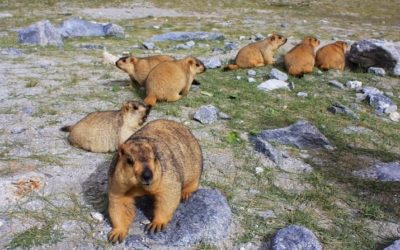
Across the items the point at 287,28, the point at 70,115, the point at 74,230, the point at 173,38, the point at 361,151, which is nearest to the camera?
the point at 74,230

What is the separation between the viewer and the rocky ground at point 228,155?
4586mm

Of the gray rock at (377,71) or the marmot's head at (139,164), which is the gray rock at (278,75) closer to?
the gray rock at (377,71)

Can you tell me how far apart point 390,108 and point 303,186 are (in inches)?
158

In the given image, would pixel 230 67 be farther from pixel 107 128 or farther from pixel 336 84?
pixel 107 128

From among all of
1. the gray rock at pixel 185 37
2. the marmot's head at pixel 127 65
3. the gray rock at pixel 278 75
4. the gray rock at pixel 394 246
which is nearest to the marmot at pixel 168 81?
the marmot's head at pixel 127 65

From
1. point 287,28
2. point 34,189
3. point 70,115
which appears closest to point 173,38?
point 287,28

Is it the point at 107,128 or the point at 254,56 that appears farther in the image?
the point at 254,56

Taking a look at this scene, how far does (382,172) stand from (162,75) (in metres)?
4.28

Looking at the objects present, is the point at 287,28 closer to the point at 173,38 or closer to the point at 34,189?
the point at 173,38

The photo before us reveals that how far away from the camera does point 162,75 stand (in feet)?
28.8

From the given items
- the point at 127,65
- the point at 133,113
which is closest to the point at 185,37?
the point at 127,65

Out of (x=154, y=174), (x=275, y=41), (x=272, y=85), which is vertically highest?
(x=154, y=174)

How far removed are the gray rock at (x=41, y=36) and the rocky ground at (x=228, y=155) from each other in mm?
99

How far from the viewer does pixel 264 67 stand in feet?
39.1
